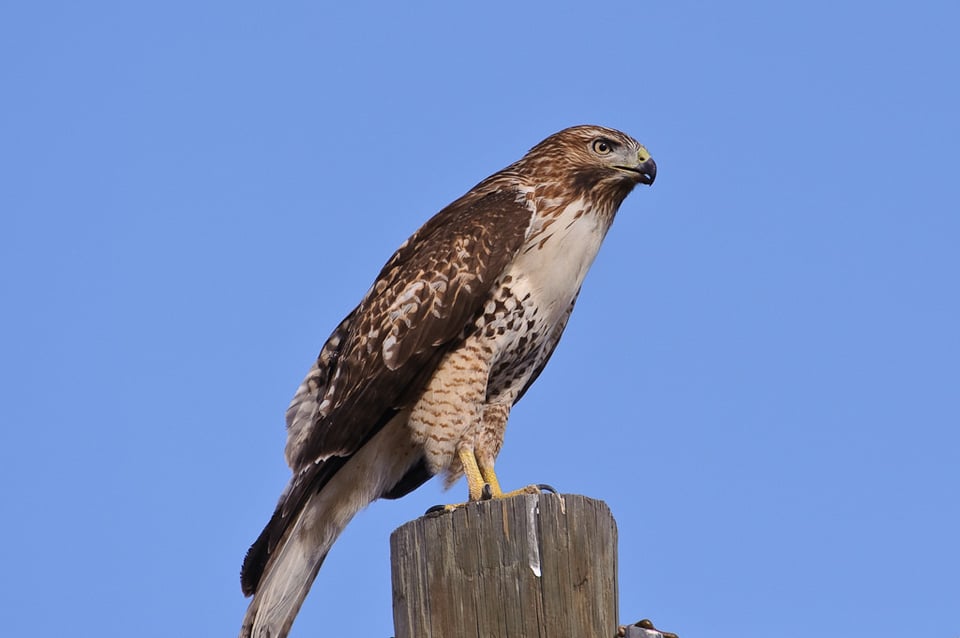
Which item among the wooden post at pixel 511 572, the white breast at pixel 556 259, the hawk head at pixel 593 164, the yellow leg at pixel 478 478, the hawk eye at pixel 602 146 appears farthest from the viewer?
the hawk eye at pixel 602 146

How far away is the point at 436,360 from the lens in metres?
5.89

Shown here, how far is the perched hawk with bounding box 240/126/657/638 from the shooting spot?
5.83 m

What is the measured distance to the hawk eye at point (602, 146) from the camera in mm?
6594

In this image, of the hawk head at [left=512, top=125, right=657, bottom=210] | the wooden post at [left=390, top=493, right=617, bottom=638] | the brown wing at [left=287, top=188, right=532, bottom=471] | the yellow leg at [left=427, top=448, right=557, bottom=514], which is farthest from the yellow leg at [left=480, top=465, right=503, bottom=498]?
the wooden post at [left=390, top=493, right=617, bottom=638]

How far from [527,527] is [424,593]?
0.36m

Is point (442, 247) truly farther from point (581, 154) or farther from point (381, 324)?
point (581, 154)

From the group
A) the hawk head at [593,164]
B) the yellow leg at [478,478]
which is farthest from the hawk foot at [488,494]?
the hawk head at [593,164]

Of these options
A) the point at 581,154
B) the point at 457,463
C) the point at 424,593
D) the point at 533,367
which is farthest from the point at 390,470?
the point at 424,593

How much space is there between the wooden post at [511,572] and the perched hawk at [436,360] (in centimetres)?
179

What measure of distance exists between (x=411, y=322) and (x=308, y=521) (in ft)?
3.45

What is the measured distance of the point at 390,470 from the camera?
20.6 feet

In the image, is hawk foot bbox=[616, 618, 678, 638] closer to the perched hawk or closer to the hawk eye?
the perched hawk

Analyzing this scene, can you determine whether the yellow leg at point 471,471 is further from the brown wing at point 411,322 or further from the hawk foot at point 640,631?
the hawk foot at point 640,631

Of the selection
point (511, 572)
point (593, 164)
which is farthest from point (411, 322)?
point (511, 572)
